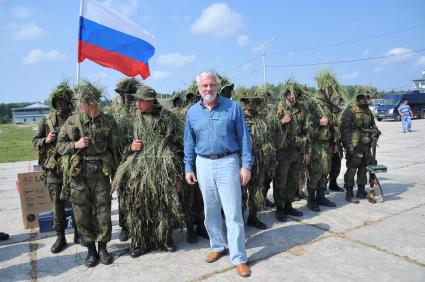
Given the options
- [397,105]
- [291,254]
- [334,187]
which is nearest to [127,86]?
[291,254]

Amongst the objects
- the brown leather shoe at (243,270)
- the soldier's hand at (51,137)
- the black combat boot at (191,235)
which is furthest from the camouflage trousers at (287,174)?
the soldier's hand at (51,137)

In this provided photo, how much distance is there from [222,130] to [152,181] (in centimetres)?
108

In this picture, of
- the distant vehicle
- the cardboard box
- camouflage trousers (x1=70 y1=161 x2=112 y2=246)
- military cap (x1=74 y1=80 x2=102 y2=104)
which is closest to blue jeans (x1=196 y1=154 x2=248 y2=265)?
camouflage trousers (x1=70 y1=161 x2=112 y2=246)

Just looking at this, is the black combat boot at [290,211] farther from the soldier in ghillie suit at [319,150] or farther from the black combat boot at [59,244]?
the black combat boot at [59,244]

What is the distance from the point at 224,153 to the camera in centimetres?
359

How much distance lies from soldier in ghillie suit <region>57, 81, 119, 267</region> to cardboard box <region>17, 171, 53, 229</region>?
1.82 metres

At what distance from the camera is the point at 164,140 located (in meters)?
4.16

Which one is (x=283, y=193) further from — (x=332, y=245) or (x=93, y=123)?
(x=93, y=123)

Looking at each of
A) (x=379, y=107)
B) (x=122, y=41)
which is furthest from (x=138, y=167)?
(x=379, y=107)

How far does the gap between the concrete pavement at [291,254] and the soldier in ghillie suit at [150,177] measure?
29cm

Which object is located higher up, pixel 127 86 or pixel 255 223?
pixel 127 86

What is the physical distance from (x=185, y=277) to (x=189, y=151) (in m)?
1.33

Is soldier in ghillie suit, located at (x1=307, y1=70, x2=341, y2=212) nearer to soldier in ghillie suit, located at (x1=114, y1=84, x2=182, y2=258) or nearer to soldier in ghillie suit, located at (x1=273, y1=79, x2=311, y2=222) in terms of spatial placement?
soldier in ghillie suit, located at (x1=273, y1=79, x2=311, y2=222)

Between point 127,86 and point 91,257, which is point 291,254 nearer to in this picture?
point 91,257
